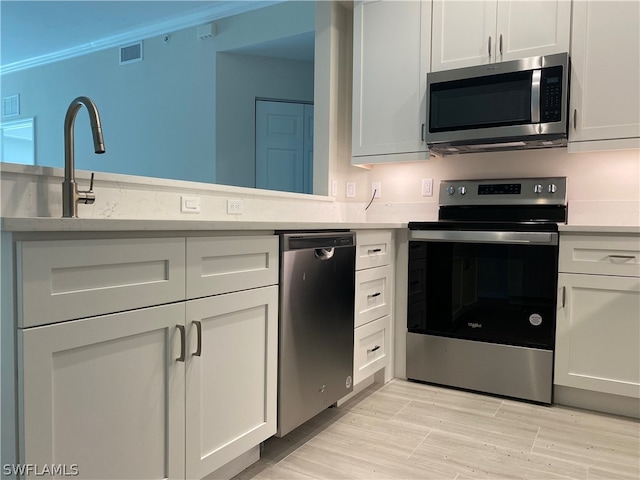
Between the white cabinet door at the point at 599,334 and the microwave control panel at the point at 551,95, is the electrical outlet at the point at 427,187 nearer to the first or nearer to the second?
the microwave control panel at the point at 551,95

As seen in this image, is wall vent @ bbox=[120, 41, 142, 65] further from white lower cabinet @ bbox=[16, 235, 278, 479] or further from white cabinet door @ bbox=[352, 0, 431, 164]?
white lower cabinet @ bbox=[16, 235, 278, 479]

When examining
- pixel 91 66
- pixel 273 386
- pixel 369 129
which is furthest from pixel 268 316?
pixel 91 66

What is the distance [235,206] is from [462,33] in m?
1.62

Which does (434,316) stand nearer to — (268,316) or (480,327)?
(480,327)

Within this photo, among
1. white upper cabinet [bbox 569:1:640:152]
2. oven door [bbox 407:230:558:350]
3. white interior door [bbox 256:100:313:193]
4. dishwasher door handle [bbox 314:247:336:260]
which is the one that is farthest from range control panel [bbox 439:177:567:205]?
white interior door [bbox 256:100:313:193]

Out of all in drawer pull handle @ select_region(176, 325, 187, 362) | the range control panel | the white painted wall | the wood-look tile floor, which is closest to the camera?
drawer pull handle @ select_region(176, 325, 187, 362)

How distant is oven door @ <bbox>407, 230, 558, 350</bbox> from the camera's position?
2.45 meters

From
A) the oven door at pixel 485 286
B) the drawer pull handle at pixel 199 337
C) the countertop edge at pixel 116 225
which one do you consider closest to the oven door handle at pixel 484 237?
the oven door at pixel 485 286

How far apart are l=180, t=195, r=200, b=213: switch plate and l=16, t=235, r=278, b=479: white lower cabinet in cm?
55

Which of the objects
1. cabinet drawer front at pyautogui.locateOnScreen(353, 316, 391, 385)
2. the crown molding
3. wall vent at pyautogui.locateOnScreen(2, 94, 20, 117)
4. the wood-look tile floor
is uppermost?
the crown molding

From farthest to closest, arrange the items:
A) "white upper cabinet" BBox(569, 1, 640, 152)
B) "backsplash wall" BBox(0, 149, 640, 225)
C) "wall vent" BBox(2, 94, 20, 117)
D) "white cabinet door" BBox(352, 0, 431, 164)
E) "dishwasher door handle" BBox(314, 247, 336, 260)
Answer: "wall vent" BBox(2, 94, 20, 117)
"white cabinet door" BBox(352, 0, 431, 164)
"white upper cabinet" BBox(569, 1, 640, 152)
"dishwasher door handle" BBox(314, 247, 336, 260)
"backsplash wall" BBox(0, 149, 640, 225)

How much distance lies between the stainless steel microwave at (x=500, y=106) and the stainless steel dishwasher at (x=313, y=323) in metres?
1.00

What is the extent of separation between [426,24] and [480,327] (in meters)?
1.77

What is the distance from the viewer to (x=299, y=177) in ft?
15.4
